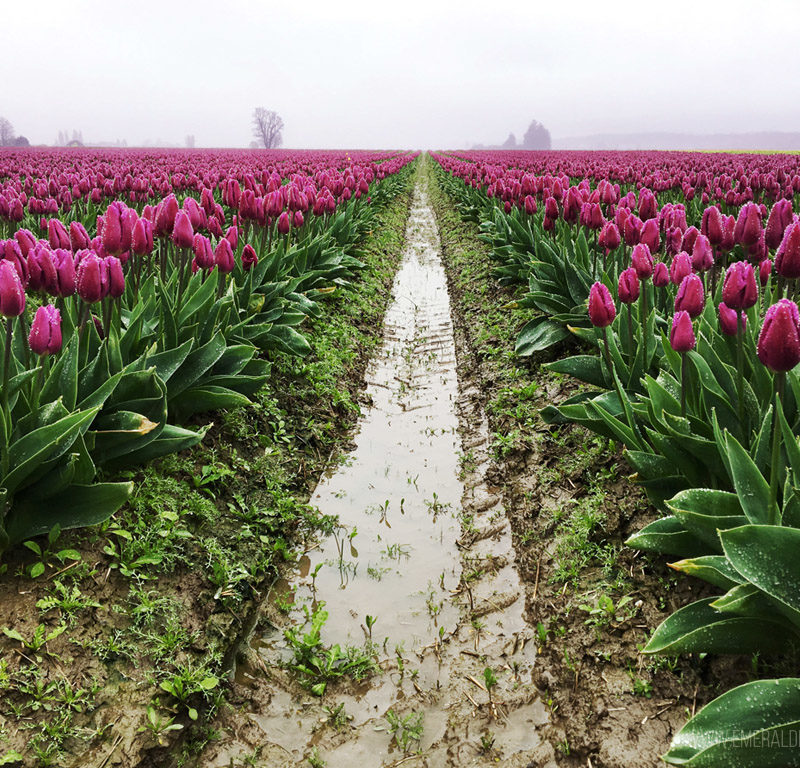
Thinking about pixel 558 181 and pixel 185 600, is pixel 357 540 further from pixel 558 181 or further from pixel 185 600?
pixel 558 181

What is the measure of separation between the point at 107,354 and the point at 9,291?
0.89 metres

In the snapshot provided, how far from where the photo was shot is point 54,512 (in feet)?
8.14

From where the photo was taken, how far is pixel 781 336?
1745 mm

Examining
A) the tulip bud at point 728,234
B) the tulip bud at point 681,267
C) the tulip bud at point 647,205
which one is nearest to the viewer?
the tulip bud at point 681,267

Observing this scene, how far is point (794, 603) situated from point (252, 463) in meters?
2.68

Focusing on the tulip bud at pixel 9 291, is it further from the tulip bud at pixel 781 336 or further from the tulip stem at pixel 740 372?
the tulip stem at pixel 740 372

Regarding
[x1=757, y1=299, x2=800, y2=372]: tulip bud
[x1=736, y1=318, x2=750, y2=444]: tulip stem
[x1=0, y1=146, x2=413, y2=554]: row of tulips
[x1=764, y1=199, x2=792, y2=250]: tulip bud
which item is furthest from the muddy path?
[x1=764, y1=199, x2=792, y2=250]: tulip bud

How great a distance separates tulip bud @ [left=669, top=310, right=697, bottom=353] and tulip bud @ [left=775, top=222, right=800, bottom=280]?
1.24ft

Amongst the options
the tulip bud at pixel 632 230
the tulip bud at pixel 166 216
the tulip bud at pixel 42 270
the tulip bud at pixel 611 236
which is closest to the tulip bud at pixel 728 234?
the tulip bud at pixel 632 230

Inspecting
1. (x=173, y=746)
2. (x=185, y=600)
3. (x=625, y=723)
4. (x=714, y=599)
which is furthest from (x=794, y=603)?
(x=185, y=600)

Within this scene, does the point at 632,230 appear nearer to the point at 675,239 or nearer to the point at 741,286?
the point at 675,239

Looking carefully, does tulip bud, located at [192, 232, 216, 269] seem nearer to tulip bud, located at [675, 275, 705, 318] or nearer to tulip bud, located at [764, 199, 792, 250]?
tulip bud, located at [675, 275, 705, 318]

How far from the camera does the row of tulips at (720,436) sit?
5.21 feet

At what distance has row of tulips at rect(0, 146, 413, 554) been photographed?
7.89 feet
